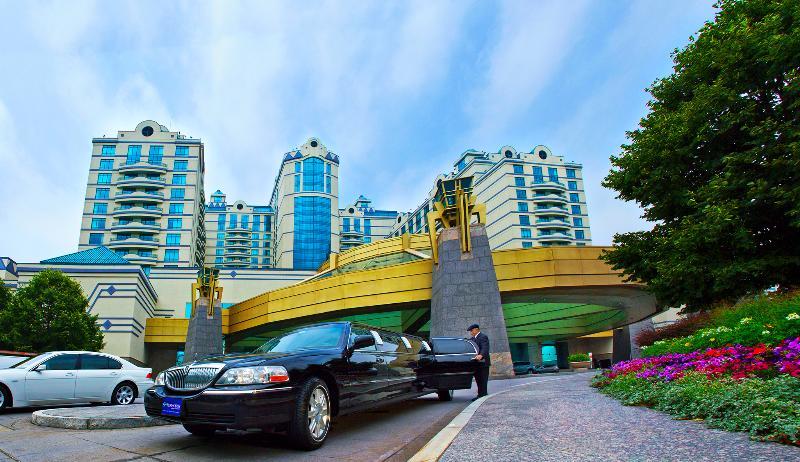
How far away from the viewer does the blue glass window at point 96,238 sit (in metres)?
63.1

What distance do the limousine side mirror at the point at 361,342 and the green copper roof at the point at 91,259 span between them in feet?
135

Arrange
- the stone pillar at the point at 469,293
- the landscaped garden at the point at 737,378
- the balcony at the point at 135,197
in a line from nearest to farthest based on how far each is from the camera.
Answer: the landscaped garden at the point at 737,378 → the stone pillar at the point at 469,293 → the balcony at the point at 135,197

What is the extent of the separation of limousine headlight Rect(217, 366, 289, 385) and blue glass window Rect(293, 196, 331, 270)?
3417 inches

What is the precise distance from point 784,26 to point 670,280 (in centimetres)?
744

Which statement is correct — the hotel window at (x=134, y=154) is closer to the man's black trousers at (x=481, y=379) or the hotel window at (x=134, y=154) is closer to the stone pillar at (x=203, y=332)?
the stone pillar at (x=203, y=332)

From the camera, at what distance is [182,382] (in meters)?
4.96

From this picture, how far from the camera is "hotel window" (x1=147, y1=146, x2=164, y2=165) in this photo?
68750 mm

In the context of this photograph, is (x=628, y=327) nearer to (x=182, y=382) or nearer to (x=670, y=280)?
(x=670, y=280)

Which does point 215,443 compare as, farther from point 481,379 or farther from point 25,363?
point 25,363

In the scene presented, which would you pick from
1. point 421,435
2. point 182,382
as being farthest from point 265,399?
point 421,435

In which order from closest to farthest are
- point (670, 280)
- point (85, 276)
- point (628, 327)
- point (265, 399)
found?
point (265, 399), point (670, 280), point (628, 327), point (85, 276)

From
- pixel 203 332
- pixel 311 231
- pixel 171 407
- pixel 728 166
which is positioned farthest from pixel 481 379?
pixel 311 231

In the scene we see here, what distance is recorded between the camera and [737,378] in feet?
18.5

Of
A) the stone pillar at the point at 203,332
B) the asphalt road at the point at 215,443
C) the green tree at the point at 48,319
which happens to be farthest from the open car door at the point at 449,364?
the stone pillar at the point at 203,332
